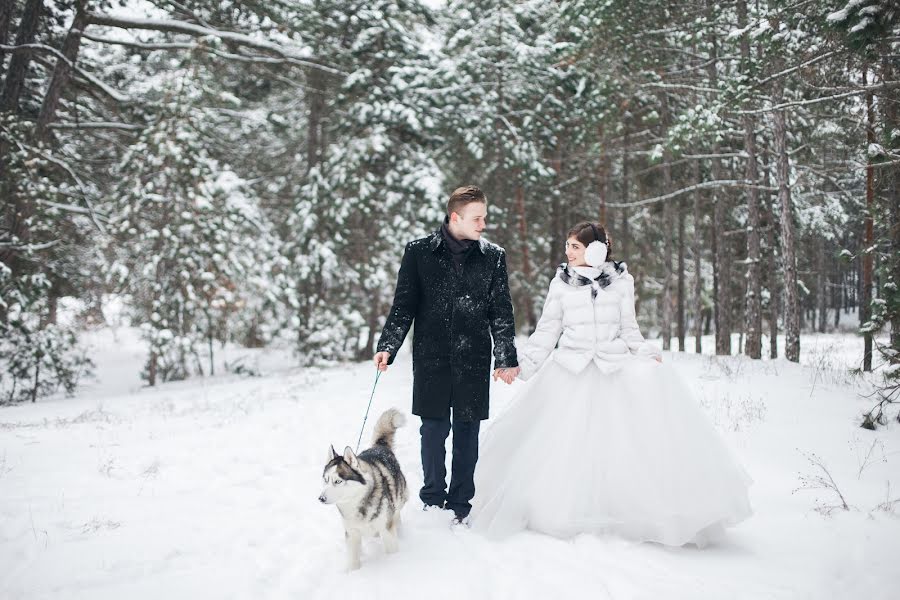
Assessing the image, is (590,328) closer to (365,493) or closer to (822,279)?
(365,493)

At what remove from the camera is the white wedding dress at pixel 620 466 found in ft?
12.1

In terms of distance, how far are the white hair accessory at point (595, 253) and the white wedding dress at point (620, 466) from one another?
1.05ft

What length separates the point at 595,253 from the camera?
4.18m

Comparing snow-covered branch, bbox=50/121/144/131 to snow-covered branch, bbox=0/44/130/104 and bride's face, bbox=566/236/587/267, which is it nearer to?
snow-covered branch, bbox=0/44/130/104

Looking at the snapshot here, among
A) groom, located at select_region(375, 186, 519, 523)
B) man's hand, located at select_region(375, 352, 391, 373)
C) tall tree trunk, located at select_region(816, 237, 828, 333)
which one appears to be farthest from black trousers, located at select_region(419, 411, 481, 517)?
tall tree trunk, located at select_region(816, 237, 828, 333)

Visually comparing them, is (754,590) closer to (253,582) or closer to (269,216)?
(253,582)

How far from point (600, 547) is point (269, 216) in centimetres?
1724

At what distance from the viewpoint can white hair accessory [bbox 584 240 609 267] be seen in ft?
13.7

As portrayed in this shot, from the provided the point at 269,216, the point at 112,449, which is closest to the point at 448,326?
the point at 112,449

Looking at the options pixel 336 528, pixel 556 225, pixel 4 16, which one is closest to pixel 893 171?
pixel 336 528

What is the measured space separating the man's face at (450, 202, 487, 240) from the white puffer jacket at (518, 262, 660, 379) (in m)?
0.76

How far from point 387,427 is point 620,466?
178cm

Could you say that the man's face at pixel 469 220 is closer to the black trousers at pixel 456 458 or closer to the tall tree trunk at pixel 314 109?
the black trousers at pixel 456 458

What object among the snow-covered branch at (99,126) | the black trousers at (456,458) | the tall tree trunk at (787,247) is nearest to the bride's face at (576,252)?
the black trousers at (456,458)
